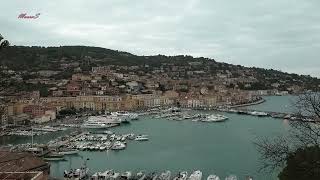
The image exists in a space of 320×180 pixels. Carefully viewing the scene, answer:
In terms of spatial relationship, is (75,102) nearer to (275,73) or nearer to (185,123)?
(185,123)

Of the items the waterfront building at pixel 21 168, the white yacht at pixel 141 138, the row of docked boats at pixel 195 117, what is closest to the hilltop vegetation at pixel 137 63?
the row of docked boats at pixel 195 117

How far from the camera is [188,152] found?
24781 mm

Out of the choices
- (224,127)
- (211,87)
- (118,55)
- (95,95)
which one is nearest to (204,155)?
(224,127)

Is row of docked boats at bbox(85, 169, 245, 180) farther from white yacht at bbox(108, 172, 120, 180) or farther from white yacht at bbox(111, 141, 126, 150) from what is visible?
white yacht at bbox(111, 141, 126, 150)

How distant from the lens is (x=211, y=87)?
228ft

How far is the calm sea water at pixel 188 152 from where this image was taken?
1992cm

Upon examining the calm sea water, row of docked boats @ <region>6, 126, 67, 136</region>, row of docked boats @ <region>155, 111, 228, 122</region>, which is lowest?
the calm sea water

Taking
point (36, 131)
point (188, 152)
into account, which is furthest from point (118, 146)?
point (36, 131)

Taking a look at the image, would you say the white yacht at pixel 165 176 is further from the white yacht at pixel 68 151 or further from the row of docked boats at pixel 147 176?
the white yacht at pixel 68 151

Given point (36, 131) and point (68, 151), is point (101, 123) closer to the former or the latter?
point (36, 131)

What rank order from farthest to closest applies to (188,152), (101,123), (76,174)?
(101,123)
(188,152)
(76,174)

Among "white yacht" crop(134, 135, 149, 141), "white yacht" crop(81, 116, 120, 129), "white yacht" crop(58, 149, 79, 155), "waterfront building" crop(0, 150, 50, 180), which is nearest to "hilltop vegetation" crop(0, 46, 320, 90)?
"white yacht" crop(81, 116, 120, 129)

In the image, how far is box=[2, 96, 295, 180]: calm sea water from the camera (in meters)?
19.9

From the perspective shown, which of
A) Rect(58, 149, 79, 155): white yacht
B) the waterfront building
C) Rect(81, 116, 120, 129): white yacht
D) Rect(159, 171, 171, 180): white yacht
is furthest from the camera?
Rect(81, 116, 120, 129): white yacht
